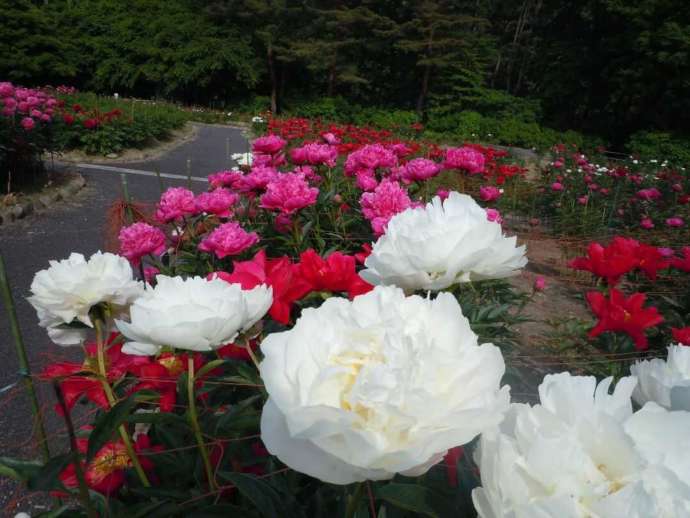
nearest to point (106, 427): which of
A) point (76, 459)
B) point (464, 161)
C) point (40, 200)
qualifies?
point (76, 459)

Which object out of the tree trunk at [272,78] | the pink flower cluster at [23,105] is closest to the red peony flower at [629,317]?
the pink flower cluster at [23,105]

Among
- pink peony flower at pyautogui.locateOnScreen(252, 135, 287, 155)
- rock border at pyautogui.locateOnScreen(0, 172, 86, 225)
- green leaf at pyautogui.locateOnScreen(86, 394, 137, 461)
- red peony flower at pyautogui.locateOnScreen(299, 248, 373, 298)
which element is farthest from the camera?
rock border at pyautogui.locateOnScreen(0, 172, 86, 225)

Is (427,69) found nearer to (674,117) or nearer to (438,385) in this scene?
(674,117)

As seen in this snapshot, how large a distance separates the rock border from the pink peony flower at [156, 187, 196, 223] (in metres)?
3.47

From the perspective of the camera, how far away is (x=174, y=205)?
1259 mm

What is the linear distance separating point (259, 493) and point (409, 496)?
0.15m

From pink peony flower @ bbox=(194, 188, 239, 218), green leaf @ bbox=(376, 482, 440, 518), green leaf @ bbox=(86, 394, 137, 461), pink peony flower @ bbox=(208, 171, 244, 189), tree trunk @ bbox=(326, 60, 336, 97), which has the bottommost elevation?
tree trunk @ bbox=(326, 60, 336, 97)

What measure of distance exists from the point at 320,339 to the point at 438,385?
88 millimetres

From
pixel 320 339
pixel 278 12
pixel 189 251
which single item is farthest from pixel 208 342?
pixel 278 12

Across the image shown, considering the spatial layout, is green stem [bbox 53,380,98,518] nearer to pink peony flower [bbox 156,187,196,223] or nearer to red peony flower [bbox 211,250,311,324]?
red peony flower [bbox 211,250,311,324]

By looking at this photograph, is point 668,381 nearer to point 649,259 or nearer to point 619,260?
point 619,260

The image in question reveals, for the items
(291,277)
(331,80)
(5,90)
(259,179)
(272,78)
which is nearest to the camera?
(291,277)

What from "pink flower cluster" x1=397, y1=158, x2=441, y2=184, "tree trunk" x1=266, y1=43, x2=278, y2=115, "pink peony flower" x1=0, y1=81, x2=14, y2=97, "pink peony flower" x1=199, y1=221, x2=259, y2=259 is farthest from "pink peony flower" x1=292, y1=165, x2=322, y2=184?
"tree trunk" x1=266, y1=43, x2=278, y2=115

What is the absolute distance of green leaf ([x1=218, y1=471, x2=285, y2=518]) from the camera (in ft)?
1.35
